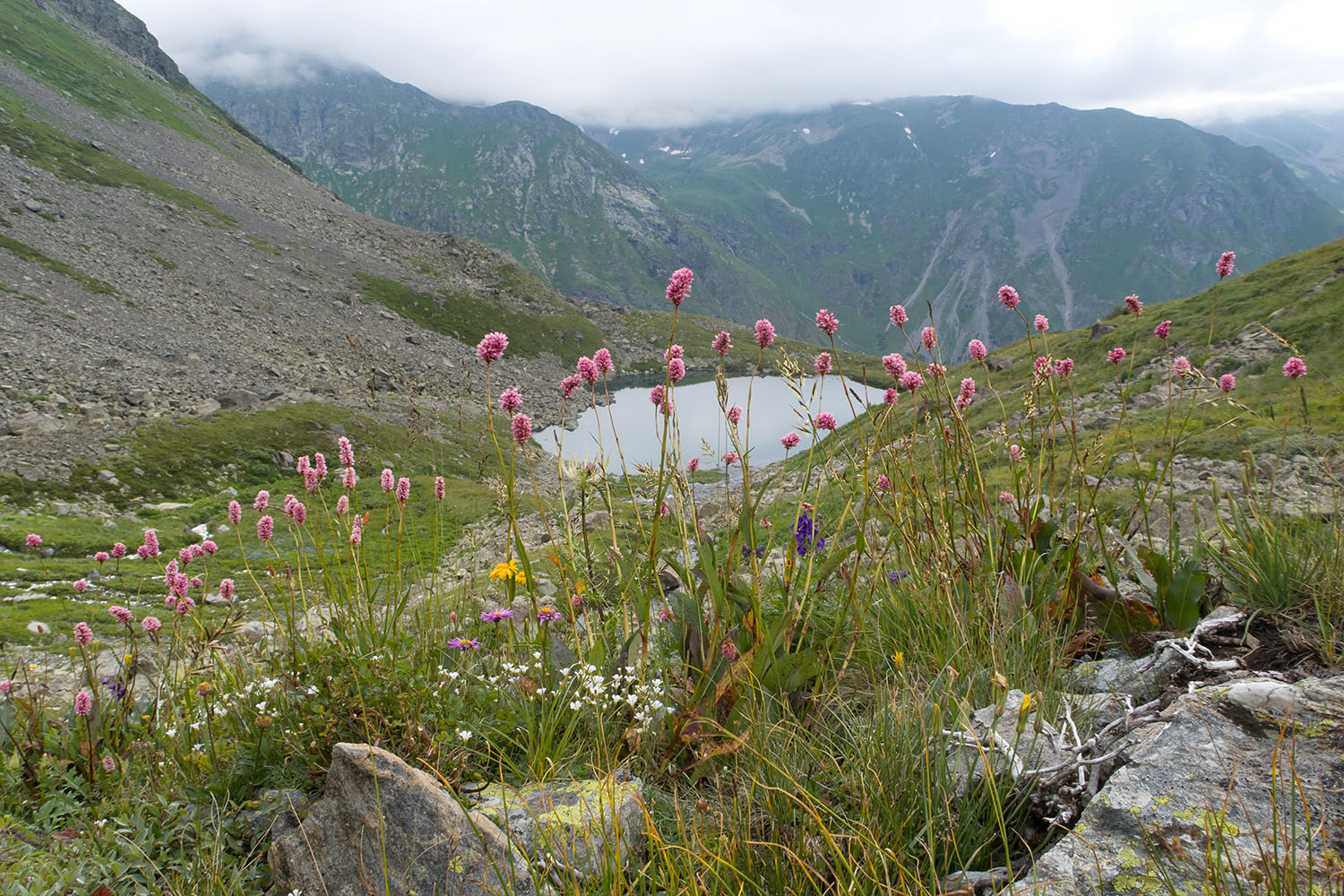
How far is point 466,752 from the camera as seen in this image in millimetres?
2932

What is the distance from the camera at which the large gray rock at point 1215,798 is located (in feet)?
5.52

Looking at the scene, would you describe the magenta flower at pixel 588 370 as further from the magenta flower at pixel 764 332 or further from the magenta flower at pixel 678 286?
the magenta flower at pixel 764 332

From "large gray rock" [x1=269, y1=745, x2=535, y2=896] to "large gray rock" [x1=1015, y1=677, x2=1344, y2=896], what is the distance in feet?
5.92

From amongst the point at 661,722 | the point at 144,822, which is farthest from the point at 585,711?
the point at 144,822

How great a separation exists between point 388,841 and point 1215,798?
2.76 metres

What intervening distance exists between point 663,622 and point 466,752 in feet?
5.78

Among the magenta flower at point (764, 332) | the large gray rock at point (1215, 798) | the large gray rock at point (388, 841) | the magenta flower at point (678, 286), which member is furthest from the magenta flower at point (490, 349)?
the large gray rock at point (1215, 798)

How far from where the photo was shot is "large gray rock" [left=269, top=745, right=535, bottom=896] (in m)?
2.37

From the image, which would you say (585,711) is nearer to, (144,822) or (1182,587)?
(144,822)

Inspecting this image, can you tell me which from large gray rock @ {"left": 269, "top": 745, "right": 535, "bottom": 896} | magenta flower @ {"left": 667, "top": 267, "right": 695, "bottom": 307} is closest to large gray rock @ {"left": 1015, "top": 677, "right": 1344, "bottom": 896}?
large gray rock @ {"left": 269, "top": 745, "right": 535, "bottom": 896}

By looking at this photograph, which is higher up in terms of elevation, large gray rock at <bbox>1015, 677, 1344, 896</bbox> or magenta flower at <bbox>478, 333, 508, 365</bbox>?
magenta flower at <bbox>478, 333, 508, 365</bbox>

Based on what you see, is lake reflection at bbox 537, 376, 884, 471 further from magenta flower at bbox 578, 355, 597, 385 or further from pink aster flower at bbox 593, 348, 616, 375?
magenta flower at bbox 578, 355, 597, 385

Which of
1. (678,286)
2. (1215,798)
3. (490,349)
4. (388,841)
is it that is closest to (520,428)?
(490,349)

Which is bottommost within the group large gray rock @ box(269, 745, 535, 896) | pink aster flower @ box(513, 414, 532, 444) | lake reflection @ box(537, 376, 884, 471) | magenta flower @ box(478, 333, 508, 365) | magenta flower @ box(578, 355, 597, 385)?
lake reflection @ box(537, 376, 884, 471)
